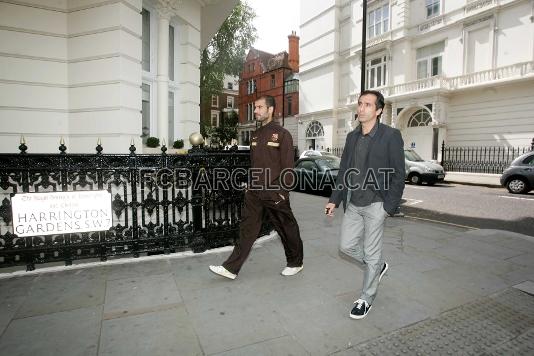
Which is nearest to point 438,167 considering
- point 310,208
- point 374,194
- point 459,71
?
point 459,71

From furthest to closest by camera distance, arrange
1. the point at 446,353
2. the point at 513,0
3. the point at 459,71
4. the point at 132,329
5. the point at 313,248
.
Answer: the point at 459,71 < the point at 513,0 < the point at 313,248 < the point at 132,329 < the point at 446,353

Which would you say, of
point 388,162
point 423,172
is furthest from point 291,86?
point 388,162

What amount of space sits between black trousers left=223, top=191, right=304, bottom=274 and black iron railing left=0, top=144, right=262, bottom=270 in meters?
1.07

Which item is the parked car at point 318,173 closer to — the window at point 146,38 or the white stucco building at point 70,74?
the window at point 146,38

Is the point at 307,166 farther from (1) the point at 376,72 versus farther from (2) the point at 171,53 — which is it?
(1) the point at 376,72

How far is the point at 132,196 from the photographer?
174 inches

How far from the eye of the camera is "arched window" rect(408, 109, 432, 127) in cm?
2319

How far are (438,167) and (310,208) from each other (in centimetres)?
1083

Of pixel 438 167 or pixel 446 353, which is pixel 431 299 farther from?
pixel 438 167

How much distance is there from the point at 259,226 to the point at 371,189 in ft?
4.80

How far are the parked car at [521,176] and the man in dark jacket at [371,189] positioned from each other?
12.7 meters

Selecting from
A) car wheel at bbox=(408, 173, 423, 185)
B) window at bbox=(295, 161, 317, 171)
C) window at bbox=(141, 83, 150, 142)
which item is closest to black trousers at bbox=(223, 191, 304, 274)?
window at bbox=(141, 83, 150, 142)

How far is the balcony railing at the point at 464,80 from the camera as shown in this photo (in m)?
18.1

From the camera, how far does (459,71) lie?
2106 cm
